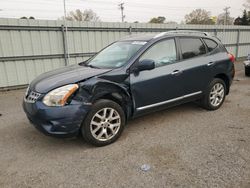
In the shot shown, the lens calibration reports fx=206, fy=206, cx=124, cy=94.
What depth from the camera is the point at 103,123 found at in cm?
311

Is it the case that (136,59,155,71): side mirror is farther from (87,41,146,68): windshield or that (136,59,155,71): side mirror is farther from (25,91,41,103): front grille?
(25,91,41,103): front grille

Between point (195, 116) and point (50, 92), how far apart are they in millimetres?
2890

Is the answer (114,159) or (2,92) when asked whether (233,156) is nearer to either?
(114,159)

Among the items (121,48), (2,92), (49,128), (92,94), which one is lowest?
(2,92)

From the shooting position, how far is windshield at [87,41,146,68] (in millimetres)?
3510

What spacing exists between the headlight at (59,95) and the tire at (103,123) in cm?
39

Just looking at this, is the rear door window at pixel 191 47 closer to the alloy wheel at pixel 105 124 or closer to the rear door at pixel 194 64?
the rear door at pixel 194 64

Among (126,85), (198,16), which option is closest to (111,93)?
(126,85)

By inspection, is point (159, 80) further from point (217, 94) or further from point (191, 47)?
point (217, 94)

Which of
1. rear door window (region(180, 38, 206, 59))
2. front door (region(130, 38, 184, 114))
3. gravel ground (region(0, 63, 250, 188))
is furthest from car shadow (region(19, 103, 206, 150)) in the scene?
rear door window (region(180, 38, 206, 59))

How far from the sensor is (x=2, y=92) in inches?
270

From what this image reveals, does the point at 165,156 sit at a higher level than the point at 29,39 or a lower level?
lower

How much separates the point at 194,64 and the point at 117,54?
1.52m

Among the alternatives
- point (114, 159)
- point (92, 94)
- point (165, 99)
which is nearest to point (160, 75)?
point (165, 99)
